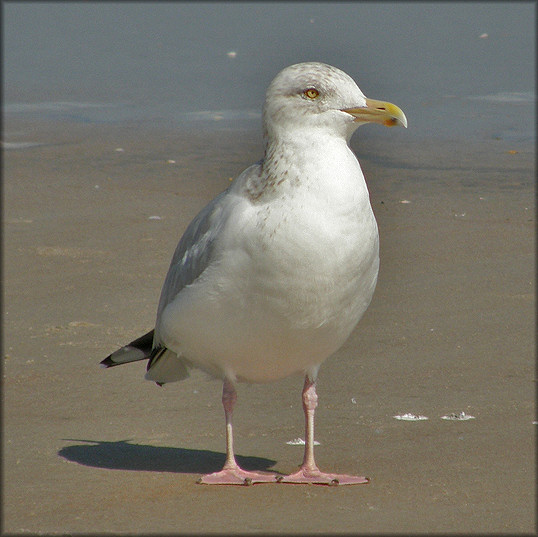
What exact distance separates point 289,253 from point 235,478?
1.16 m

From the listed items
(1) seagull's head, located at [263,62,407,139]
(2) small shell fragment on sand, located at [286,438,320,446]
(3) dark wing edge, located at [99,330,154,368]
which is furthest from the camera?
(3) dark wing edge, located at [99,330,154,368]

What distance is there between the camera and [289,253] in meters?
4.63

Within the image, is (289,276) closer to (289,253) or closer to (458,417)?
(289,253)

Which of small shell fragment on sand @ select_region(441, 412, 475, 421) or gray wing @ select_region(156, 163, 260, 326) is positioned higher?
gray wing @ select_region(156, 163, 260, 326)

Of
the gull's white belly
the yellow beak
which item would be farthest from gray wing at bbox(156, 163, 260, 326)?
the yellow beak

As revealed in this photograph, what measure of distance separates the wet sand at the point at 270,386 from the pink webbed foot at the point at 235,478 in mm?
60

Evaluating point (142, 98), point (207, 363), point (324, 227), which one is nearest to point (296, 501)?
point (207, 363)

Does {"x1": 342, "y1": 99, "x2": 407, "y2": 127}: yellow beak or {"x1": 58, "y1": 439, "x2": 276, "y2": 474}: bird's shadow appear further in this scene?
{"x1": 58, "y1": 439, "x2": 276, "y2": 474}: bird's shadow

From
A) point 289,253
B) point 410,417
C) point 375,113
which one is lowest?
point 410,417

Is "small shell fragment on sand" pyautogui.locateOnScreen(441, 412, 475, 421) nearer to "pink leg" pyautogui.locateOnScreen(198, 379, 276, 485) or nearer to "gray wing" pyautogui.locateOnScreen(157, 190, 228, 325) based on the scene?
"pink leg" pyautogui.locateOnScreen(198, 379, 276, 485)

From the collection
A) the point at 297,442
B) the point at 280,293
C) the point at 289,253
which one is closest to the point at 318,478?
Answer: the point at 297,442

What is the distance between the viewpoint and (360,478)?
5.04 m

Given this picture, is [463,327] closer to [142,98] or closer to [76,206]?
[76,206]

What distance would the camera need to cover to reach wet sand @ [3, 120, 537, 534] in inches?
187
